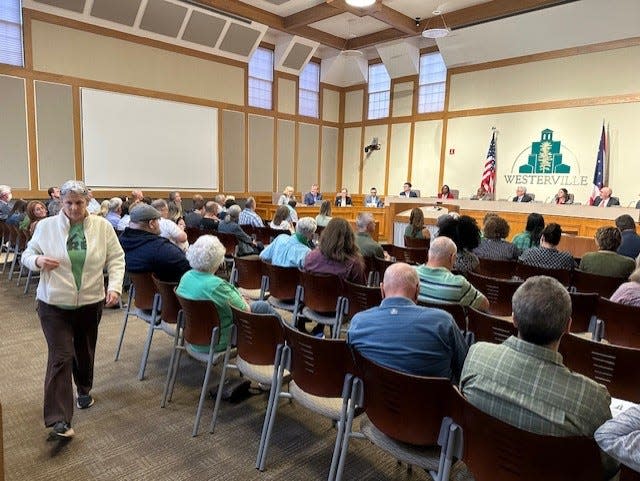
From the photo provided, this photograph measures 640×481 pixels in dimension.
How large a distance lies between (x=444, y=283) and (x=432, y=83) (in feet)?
37.9

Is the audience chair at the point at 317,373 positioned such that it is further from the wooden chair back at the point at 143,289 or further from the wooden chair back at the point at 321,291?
the wooden chair back at the point at 143,289

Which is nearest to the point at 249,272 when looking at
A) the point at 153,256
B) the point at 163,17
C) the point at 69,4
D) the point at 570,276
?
the point at 153,256

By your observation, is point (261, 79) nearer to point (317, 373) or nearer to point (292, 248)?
point (292, 248)

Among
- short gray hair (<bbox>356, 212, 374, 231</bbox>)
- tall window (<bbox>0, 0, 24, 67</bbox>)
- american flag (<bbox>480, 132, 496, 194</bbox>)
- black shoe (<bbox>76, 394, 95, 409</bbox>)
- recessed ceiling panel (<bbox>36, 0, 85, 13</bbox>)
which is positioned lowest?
black shoe (<bbox>76, 394, 95, 409</bbox>)

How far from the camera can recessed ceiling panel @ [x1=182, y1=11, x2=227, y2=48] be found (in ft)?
34.2

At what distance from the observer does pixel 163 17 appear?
10.0 m

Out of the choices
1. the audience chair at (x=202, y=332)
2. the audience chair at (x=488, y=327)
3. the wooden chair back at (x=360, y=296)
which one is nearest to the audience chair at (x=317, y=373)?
the audience chair at (x=202, y=332)

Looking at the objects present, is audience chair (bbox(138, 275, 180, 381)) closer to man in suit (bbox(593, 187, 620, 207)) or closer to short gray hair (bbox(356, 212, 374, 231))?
short gray hair (bbox(356, 212, 374, 231))

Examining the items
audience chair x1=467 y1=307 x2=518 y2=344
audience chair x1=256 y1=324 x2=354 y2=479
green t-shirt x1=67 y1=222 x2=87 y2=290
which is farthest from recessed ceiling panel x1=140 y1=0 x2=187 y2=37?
audience chair x1=467 y1=307 x2=518 y2=344

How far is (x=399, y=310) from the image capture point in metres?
1.91

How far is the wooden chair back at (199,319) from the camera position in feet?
8.52

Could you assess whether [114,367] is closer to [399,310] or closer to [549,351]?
[399,310]

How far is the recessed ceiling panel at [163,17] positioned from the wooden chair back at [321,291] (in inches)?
354

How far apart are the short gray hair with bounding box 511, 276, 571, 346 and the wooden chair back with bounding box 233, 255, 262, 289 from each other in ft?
9.44
